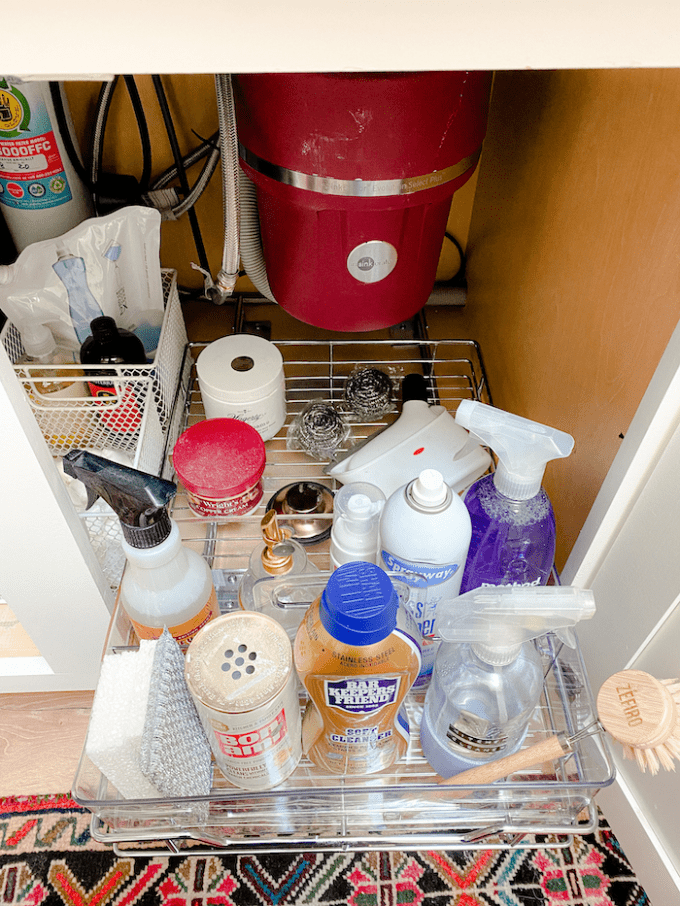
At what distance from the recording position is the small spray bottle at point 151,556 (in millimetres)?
494

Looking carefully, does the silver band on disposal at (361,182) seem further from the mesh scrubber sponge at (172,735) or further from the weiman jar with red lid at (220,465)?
the mesh scrubber sponge at (172,735)

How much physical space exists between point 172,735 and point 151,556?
132 millimetres

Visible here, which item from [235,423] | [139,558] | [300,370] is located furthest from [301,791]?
[300,370]

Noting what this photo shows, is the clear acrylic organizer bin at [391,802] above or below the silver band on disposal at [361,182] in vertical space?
below

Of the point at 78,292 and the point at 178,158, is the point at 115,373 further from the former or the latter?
the point at 178,158

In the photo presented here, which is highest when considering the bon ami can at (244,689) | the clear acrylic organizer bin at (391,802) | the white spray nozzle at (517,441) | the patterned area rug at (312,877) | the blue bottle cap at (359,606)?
the white spray nozzle at (517,441)

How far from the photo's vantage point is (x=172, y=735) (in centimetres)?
47

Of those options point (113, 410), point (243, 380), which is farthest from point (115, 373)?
point (243, 380)

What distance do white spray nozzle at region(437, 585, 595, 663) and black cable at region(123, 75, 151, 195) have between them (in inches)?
30.1

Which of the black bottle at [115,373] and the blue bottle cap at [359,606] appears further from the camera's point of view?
the black bottle at [115,373]

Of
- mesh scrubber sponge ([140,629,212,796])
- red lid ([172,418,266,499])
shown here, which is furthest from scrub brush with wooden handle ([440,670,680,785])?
red lid ([172,418,266,499])

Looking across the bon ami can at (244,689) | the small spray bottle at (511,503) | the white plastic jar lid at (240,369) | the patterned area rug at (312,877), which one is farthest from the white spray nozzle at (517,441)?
the patterned area rug at (312,877)

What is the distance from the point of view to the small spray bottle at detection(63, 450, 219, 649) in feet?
1.62

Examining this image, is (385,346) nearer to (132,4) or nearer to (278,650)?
(278,650)
